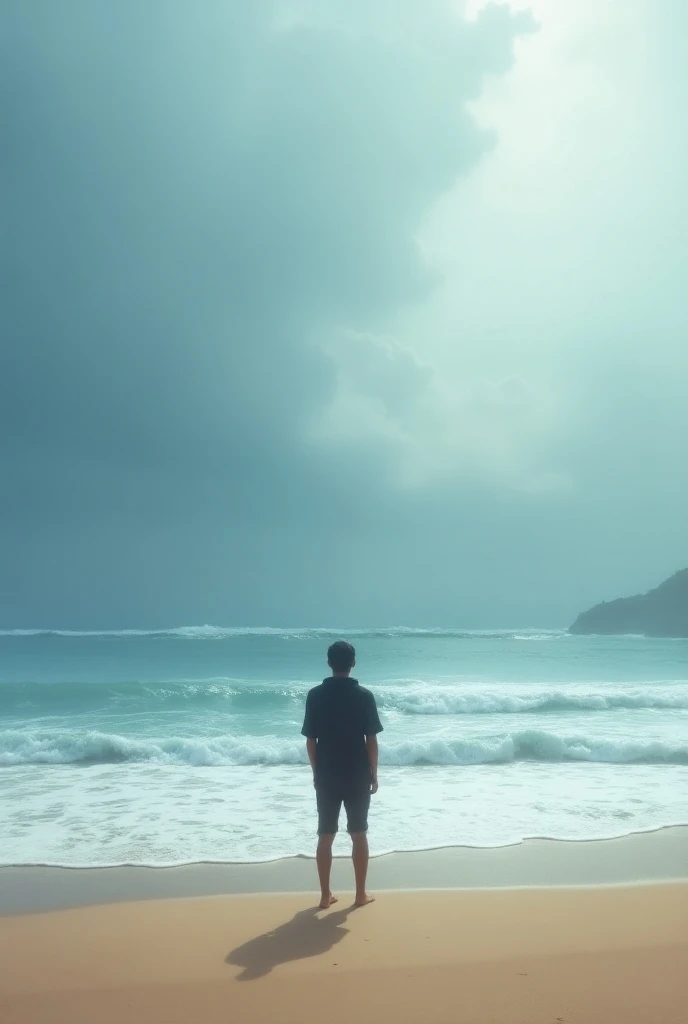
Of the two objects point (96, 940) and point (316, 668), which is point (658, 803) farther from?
point (316, 668)

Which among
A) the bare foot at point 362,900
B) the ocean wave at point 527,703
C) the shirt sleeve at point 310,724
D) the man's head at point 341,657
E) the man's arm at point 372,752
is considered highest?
Answer: the man's head at point 341,657

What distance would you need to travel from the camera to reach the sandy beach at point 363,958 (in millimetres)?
3490

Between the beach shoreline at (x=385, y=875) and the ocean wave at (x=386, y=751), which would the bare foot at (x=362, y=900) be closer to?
the beach shoreline at (x=385, y=875)

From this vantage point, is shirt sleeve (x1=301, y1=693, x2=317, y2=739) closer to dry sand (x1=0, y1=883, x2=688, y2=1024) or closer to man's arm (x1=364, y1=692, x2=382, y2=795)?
man's arm (x1=364, y1=692, x2=382, y2=795)

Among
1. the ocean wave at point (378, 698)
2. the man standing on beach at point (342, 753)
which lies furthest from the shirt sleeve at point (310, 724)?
the ocean wave at point (378, 698)

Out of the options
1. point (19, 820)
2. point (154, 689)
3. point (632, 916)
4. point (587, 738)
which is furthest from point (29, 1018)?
point (154, 689)

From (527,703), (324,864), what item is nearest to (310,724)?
(324,864)

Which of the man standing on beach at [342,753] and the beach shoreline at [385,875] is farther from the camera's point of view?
the beach shoreline at [385,875]

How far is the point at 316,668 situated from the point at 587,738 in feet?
73.9

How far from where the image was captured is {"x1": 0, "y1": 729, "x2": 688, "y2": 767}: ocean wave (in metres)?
12.6

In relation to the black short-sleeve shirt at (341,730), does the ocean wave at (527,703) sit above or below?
below

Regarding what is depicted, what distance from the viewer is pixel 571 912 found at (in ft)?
16.5

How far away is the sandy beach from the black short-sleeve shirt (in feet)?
3.36

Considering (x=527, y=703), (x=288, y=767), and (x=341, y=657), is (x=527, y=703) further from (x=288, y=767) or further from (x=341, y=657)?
(x=341, y=657)
